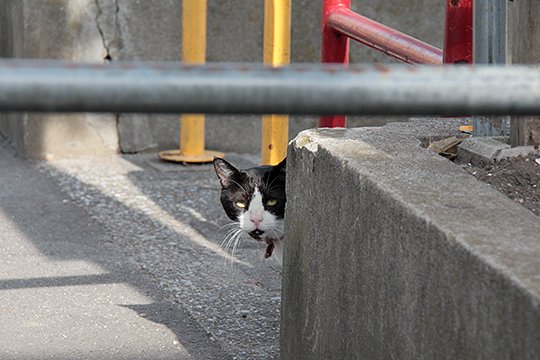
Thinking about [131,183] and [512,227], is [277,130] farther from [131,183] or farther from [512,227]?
[512,227]

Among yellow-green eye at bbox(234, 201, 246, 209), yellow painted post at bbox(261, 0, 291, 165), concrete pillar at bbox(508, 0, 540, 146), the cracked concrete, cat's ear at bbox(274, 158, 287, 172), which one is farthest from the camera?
the cracked concrete

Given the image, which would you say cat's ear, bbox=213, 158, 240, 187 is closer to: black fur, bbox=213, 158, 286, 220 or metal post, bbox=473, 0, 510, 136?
black fur, bbox=213, 158, 286, 220

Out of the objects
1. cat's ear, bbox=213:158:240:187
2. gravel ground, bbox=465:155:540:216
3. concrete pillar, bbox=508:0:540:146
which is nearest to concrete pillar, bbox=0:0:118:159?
cat's ear, bbox=213:158:240:187

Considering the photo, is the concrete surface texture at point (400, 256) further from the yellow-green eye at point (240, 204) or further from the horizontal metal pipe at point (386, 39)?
the yellow-green eye at point (240, 204)

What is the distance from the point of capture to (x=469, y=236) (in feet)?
6.01

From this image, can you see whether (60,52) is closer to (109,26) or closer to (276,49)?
(109,26)

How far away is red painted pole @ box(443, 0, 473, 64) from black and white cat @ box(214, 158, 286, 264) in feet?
2.98

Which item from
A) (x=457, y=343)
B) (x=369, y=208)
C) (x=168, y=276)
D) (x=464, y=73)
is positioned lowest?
(x=168, y=276)

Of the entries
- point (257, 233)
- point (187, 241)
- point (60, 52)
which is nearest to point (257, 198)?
point (257, 233)

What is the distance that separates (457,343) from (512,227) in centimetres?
26

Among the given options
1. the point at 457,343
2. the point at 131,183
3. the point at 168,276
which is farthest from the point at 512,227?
the point at 131,183

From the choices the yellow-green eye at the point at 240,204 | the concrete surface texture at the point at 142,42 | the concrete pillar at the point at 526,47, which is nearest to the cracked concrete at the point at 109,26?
the concrete surface texture at the point at 142,42

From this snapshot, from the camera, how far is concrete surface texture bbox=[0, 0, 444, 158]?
A: 19.4 ft

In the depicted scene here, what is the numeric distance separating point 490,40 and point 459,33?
1.19 feet
